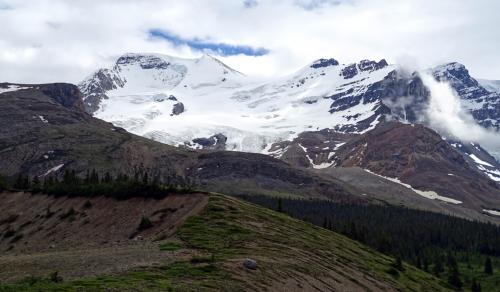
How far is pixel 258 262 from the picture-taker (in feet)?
253

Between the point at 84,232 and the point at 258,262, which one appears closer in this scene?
the point at 258,262

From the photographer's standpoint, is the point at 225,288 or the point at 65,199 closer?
the point at 225,288

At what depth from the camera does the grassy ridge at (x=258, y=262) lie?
6019 cm

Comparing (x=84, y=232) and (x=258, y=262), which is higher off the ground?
(x=258, y=262)

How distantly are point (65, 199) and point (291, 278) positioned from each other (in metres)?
79.3

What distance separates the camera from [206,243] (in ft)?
283

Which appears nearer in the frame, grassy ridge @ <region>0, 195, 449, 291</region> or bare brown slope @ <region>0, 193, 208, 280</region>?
grassy ridge @ <region>0, 195, 449, 291</region>

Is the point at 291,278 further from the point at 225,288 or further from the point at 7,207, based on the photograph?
the point at 7,207

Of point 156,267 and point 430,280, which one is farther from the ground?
point 156,267

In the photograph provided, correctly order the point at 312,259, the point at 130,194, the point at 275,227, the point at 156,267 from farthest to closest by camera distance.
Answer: the point at 130,194, the point at 275,227, the point at 312,259, the point at 156,267

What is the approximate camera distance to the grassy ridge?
60.2 metres

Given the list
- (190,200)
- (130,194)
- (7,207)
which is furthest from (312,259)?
(7,207)

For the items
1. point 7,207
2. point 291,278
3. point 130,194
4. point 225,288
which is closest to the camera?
point 225,288

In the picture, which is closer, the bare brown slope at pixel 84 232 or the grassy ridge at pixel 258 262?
the grassy ridge at pixel 258 262
